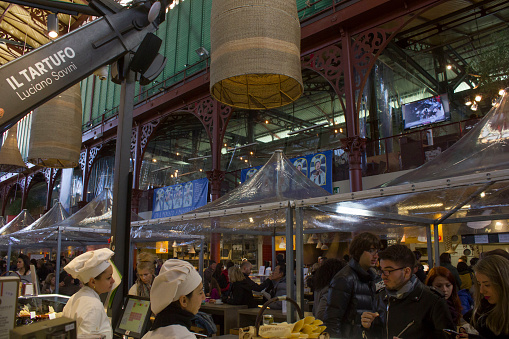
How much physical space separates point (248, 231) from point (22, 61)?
21.1ft

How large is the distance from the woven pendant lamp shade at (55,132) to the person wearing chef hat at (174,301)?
8.93ft

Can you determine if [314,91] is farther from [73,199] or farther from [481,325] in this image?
[481,325]

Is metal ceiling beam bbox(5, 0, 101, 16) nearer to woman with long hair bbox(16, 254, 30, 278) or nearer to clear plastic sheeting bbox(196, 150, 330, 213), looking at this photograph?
clear plastic sheeting bbox(196, 150, 330, 213)

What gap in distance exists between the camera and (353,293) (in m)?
3.14

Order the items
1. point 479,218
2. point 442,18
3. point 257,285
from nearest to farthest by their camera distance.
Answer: point 479,218 < point 257,285 < point 442,18

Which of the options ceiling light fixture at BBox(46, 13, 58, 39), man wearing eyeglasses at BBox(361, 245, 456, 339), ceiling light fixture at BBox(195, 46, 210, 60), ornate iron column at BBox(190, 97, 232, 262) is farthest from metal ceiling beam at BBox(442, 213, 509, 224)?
ceiling light fixture at BBox(195, 46, 210, 60)

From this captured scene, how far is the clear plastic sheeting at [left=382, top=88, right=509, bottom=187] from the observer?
11.4ft

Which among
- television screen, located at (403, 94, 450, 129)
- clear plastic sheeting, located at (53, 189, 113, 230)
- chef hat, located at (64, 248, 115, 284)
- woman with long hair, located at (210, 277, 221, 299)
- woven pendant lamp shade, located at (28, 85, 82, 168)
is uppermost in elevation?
television screen, located at (403, 94, 450, 129)

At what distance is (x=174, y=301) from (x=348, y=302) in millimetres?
1625

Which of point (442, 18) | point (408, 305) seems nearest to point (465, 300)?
point (408, 305)

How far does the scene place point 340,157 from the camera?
41.3ft

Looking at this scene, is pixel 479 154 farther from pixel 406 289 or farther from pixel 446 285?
pixel 406 289

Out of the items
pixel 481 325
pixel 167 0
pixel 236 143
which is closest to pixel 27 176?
pixel 236 143

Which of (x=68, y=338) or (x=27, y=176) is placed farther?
(x=27, y=176)
